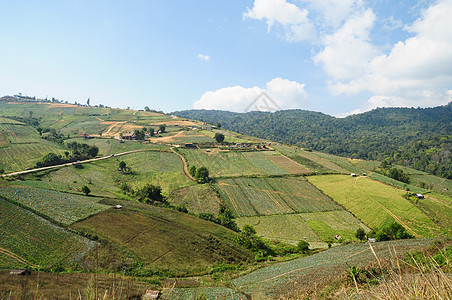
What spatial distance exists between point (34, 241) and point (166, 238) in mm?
18312

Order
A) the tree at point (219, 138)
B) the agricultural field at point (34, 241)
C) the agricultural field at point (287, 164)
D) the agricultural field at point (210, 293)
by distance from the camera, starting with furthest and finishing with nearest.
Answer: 1. the tree at point (219, 138)
2. the agricultural field at point (287, 164)
3. the agricultural field at point (34, 241)
4. the agricultural field at point (210, 293)

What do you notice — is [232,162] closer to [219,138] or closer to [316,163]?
[219,138]

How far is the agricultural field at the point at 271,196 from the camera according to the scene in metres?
58.3

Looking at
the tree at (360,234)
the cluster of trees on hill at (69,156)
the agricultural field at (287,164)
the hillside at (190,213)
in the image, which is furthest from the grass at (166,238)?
the agricultural field at (287,164)

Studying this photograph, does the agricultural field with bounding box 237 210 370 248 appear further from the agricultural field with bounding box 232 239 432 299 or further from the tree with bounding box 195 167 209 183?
the tree with bounding box 195 167 209 183

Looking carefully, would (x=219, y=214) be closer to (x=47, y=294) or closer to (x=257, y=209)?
(x=257, y=209)

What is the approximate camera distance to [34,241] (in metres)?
30.9

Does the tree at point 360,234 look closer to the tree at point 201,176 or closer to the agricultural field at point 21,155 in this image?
the tree at point 201,176

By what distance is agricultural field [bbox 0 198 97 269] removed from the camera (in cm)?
2800

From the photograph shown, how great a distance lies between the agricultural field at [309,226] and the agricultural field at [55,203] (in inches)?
1273

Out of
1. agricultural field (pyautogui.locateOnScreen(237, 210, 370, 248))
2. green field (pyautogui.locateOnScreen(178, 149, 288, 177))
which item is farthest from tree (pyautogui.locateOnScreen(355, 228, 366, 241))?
green field (pyautogui.locateOnScreen(178, 149, 288, 177))

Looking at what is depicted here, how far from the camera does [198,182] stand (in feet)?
240

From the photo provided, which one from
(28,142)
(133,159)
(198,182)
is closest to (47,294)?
(198,182)

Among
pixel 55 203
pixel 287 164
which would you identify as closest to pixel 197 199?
pixel 55 203
